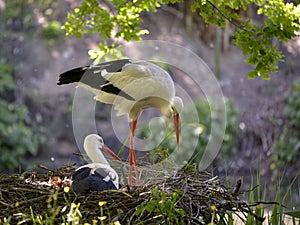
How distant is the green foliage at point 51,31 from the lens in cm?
997

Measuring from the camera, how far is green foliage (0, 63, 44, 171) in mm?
7957

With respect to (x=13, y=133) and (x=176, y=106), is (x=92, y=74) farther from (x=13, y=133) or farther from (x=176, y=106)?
(x=13, y=133)

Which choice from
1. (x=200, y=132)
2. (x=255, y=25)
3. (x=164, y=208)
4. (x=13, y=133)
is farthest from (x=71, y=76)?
(x=13, y=133)

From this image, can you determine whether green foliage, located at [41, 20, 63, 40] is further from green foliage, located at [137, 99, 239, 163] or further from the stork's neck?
the stork's neck

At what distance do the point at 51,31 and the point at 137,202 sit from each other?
769 centimetres

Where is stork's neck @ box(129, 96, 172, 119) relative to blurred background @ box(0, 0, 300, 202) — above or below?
below

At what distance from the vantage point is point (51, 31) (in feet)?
32.7

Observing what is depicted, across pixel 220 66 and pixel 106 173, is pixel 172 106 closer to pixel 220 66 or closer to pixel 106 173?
pixel 106 173

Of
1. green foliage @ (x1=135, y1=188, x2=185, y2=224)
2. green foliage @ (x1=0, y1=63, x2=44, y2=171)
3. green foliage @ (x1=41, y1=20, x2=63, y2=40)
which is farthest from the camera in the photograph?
green foliage @ (x1=41, y1=20, x2=63, y2=40)

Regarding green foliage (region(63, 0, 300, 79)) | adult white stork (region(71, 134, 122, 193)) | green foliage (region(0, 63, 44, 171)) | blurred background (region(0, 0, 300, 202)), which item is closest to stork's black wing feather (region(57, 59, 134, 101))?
green foliage (region(63, 0, 300, 79))

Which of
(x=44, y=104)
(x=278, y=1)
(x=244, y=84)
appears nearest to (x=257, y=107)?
(x=244, y=84)

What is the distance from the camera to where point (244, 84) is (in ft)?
32.7

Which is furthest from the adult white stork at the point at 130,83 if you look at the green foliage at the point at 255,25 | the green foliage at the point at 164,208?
the green foliage at the point at 164,208

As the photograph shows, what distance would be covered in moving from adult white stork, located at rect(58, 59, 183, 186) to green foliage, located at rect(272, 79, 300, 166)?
4731mm
